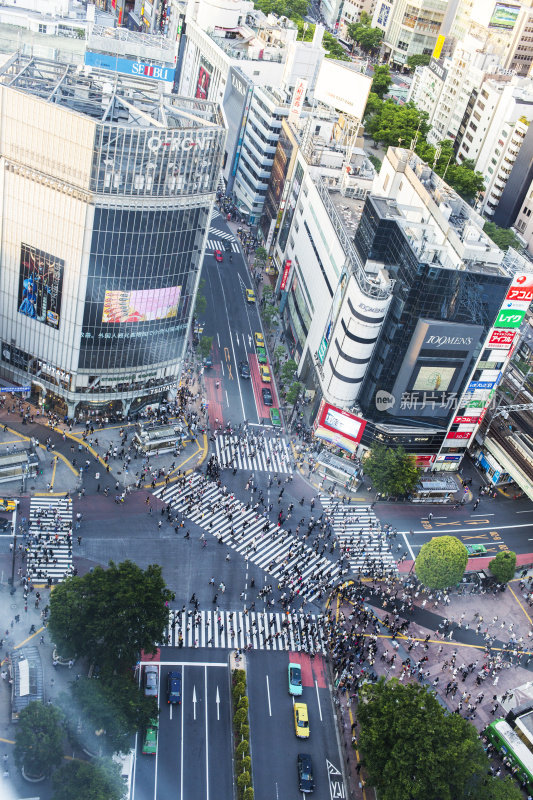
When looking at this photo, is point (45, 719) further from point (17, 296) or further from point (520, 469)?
point (520, 469)

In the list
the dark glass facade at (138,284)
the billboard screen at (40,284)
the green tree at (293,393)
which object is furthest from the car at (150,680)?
the green tree at (293,393)

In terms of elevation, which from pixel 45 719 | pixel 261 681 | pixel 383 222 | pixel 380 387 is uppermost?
pixel 383 222

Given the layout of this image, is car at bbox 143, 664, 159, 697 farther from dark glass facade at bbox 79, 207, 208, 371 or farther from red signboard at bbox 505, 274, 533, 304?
red signboard at bbox 505, 274, 533, 304

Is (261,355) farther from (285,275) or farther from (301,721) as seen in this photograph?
(301,721)

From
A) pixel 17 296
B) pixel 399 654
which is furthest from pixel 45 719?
pixel 17 296

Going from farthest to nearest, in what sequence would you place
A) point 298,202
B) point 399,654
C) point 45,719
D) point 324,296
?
point 298,202
point 324,296
point 399,654
point 45,719

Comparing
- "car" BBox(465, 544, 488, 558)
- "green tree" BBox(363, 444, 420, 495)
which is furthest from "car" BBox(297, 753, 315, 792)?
"green tree" BBox(363, 444, 420, 495)

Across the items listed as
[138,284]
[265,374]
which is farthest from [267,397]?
[138,284]
